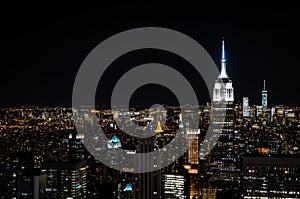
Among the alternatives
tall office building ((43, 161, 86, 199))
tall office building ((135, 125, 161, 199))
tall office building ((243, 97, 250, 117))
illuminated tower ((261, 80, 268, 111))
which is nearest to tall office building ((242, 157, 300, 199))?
tall office building ((135, 125, 161, 199))

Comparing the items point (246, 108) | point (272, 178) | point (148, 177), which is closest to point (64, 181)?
point (148, 177)

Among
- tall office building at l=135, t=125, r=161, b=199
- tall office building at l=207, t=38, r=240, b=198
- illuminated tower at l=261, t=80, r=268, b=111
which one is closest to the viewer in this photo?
tall office building at l=135, t=125, r=161, b=199

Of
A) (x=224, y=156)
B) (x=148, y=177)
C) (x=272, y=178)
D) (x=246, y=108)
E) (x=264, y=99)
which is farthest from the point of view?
(x=246, y=108)

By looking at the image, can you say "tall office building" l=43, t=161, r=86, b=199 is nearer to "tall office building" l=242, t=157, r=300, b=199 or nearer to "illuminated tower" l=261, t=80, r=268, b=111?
"tall office building" l=242, t=157, r=300, b=199

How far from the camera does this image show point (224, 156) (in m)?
9.98

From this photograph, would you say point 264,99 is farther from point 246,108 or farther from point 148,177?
point 148,177

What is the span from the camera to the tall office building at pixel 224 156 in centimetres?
880

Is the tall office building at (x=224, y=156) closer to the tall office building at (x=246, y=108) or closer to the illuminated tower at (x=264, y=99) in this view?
the tall office building at (x=246, y=108)

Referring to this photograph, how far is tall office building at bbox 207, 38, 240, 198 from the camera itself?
8795 millimetres

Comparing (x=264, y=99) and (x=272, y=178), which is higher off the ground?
(x=264, y=99)

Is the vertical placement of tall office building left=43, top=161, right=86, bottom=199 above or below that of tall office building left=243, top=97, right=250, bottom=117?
below

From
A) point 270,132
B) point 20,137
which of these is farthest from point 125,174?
point 270,132

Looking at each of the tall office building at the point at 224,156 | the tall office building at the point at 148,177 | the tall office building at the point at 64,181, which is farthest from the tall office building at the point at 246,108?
the tall office building at the point at 64,181

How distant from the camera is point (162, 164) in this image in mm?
8492
